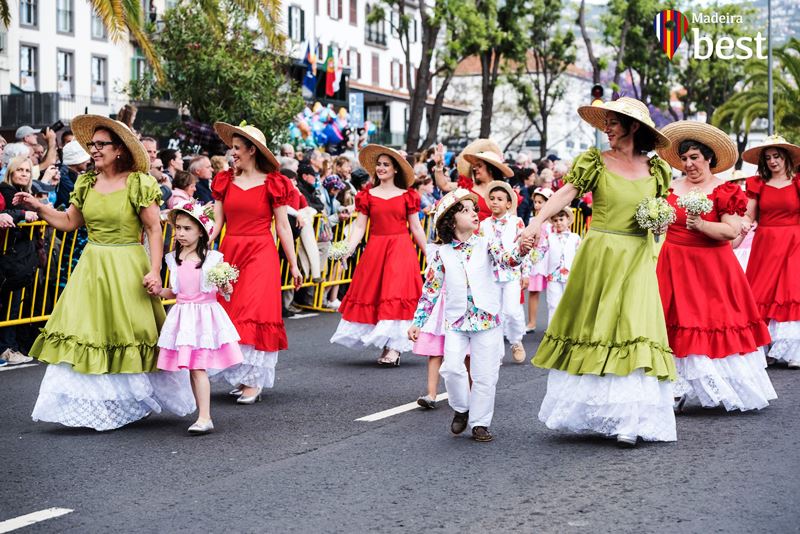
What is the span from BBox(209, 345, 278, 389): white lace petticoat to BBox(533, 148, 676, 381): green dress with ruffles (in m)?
2.44

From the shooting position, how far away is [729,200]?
8891 millimetres

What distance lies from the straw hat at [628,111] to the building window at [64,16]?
41.8 meters

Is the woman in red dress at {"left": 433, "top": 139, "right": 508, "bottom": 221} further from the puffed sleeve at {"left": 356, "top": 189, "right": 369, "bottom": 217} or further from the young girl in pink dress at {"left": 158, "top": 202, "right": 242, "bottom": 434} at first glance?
the young girl in pink dress at {"left": 158, "top": 202, "right": 242, "bottom": 434}

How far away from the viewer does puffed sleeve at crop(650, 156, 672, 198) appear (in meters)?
8.03

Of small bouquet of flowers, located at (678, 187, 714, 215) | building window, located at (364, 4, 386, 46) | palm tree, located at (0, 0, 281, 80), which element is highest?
building window, located at (364, 4, 386, 46)

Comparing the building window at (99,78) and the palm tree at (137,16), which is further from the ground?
the building window at (99,78)

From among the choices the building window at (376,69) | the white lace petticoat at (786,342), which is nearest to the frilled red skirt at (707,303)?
A: the white lace petticoat at (786,342)

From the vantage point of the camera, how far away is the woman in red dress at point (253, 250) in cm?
950

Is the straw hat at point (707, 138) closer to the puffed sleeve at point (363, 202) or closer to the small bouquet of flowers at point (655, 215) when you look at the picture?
the small bouquet of flowers at point (655, 215)

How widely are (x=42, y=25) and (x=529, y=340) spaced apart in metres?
36.8

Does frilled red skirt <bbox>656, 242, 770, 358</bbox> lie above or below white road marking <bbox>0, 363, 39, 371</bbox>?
above

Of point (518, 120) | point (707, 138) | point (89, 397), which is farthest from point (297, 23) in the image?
point (89, 397)

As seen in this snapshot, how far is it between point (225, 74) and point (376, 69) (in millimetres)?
51948

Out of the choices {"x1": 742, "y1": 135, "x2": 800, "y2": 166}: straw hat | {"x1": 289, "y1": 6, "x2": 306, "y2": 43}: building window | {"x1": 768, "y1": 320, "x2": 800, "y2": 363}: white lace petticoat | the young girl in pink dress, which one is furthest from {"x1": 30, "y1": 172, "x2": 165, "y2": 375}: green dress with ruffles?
{"x1": 289, "y1": 6, "x2": 306, "y2": 43}: building window
